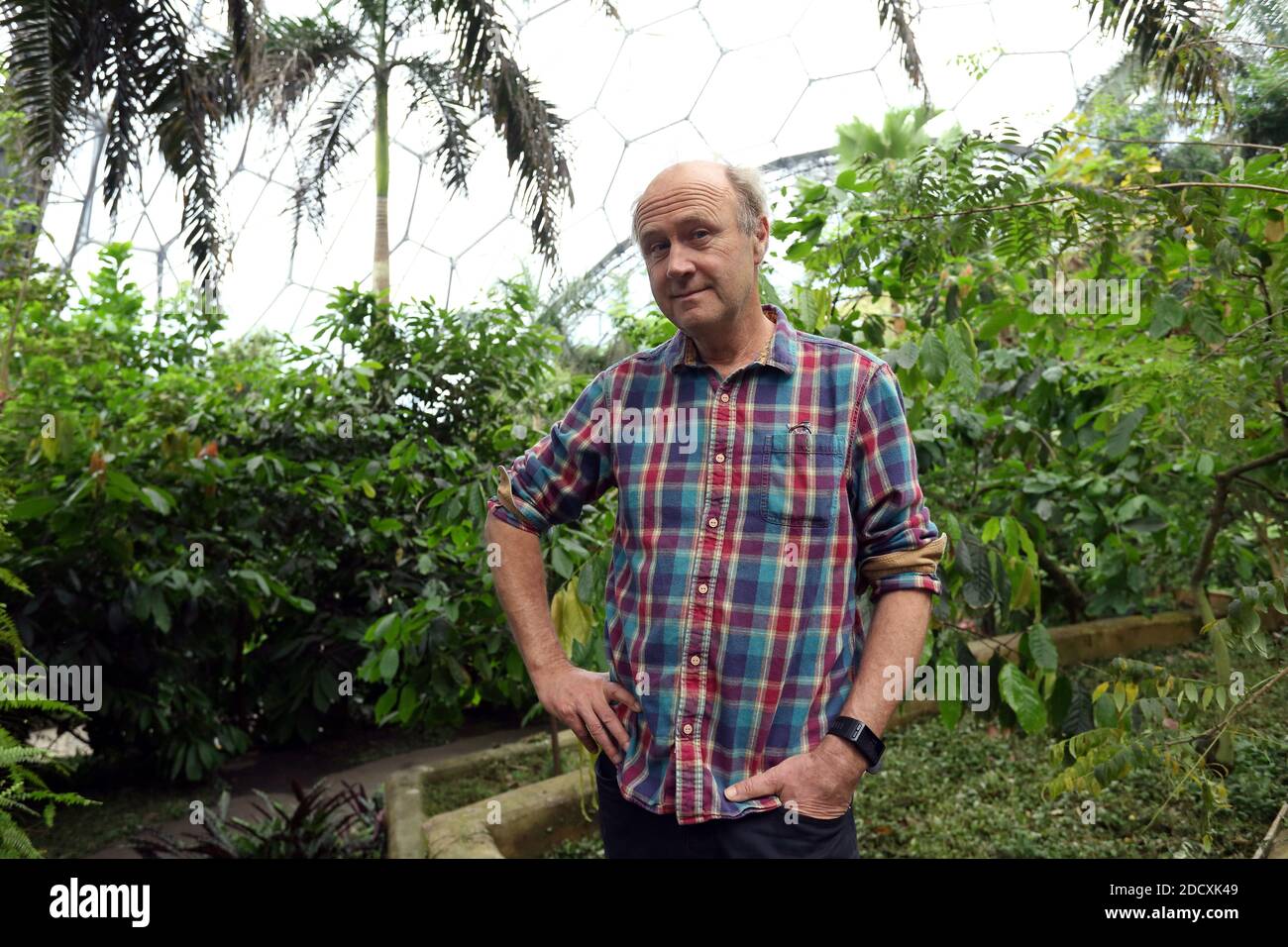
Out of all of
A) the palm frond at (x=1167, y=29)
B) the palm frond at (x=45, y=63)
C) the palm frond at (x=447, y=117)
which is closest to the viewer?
the palm frond at (x=45, y=63)

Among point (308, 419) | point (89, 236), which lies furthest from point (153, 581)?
point (89, 236)

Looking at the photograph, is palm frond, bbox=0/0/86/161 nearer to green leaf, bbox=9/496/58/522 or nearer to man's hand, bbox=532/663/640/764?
green leaf, bbox=9/496/58/522

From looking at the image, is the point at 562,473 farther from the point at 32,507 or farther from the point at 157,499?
the point at 32,507

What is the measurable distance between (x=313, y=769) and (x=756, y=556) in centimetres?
477

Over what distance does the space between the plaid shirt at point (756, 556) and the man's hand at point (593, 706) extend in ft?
0.08

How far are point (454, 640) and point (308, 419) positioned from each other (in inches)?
83.8

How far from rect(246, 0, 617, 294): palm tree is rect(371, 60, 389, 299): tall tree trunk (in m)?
0.01

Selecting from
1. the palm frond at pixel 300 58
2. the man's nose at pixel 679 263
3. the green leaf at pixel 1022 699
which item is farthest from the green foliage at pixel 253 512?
the palm frond at pixel 300 58

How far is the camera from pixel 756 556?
150 cm

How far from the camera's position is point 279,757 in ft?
19.2

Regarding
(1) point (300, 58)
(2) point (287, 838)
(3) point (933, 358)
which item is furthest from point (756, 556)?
(1) point (300, 58)

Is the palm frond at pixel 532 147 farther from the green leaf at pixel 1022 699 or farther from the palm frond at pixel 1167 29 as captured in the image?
the green leaf at pixel 1022 699

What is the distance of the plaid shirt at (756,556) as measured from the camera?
1.49m

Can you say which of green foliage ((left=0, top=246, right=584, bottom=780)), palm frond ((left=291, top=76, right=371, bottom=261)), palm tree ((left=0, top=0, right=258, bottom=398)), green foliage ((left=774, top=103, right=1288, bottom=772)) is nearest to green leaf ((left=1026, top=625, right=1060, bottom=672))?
green foliage ((left=774, top=103, right=1288, bottom=772))
